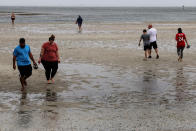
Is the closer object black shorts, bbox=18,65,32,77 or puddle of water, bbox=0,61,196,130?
puddle of water, bbox=0,61,196,130

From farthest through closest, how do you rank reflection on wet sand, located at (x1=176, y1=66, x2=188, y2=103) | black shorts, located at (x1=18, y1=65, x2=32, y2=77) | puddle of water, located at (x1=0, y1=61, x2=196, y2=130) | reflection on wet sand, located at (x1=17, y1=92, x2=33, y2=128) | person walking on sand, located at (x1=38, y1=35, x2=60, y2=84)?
person walking on sand, located at (x1=38, y1=35, x2=60, y2=84) < black shorts, located at (x1=18, y1=65, x2=32, y2=77) < reflection on wet sand, located at (x1=176, y1=66, x2=188, y2=103) < puddle of water, located at (x1=0, y1=61, x2=196, y2=130) < reflection on wet sand, located at (x1=17, y1=92, x2=33, y2=128)

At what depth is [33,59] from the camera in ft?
37.1

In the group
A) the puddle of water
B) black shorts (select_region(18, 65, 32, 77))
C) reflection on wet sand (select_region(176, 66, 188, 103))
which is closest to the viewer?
the puddle of water

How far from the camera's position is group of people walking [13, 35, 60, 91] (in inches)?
438

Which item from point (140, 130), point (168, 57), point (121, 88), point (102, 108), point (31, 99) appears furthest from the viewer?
point (168, 57)

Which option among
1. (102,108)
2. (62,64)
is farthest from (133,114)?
(62,64)

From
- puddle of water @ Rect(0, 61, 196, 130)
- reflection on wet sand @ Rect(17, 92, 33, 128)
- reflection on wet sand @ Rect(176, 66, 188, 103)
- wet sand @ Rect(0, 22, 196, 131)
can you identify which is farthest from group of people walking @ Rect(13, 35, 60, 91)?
reflection on wet sand @ Rect(176, 66, 188, 103)

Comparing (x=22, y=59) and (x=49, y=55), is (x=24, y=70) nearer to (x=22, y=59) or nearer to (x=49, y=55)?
(x=22, y=59)

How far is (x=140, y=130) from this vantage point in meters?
7.35

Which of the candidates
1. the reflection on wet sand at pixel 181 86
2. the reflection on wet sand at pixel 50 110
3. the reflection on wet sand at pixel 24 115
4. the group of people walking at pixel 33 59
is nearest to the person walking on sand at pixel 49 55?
the group of people walking at pixel 33 59

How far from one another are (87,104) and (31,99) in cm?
145

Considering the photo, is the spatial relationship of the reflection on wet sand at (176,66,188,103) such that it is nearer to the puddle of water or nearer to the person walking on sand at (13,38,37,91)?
the puddle of water

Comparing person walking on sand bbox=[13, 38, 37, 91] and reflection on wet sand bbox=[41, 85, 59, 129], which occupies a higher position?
person walking on sand bbox=[13, 38, 37, 91]

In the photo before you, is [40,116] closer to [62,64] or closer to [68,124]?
[68,124]
